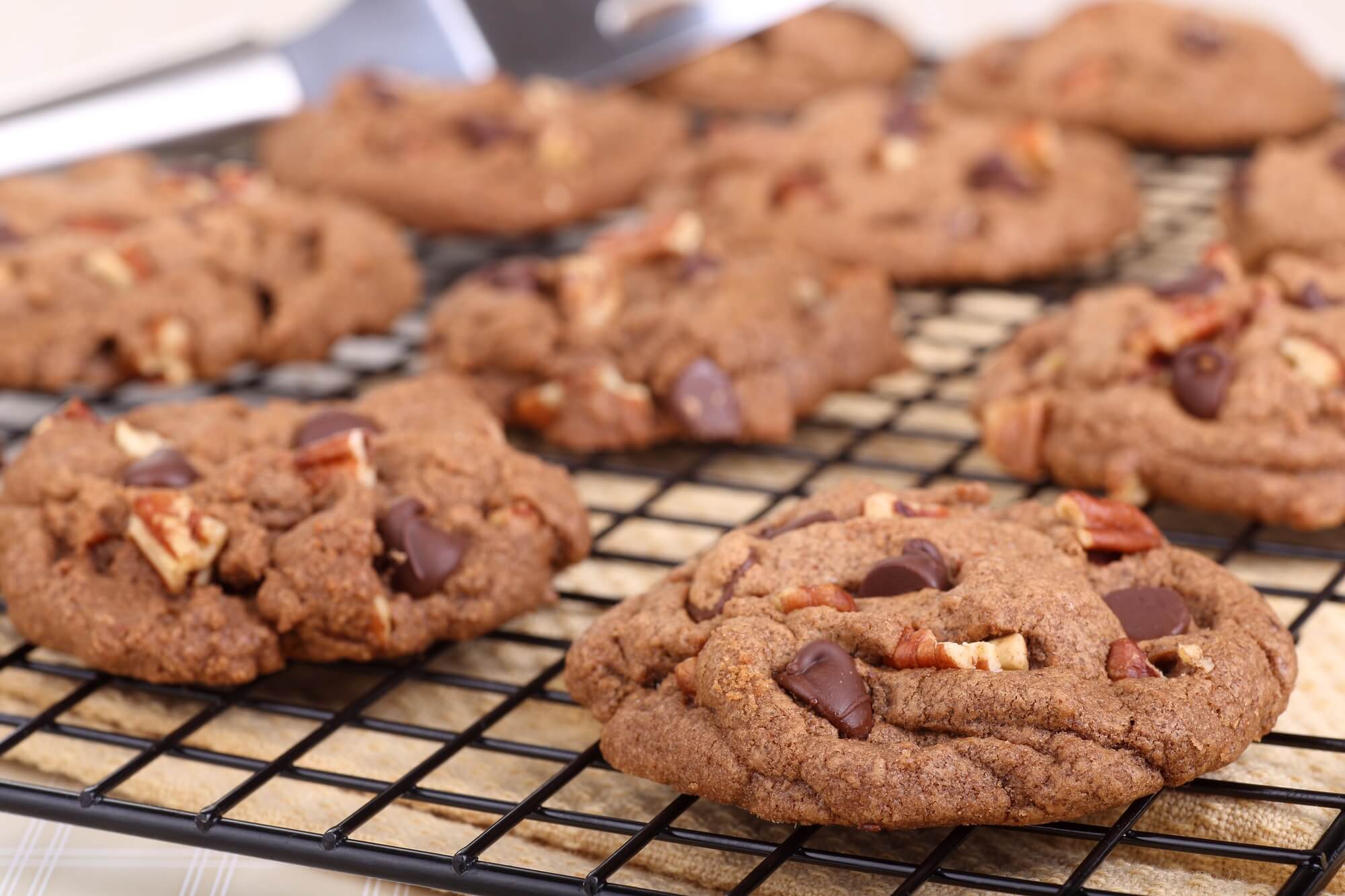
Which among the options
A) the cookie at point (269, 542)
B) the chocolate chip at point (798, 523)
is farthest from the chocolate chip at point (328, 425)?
the chocolate chip at point (798, 523)

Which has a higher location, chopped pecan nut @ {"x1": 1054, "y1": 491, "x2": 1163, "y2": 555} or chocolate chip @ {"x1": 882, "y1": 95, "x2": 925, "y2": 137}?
chocolate chip @ {"x1": 882, "y1": 95, "x2": 925, "y2": 137}

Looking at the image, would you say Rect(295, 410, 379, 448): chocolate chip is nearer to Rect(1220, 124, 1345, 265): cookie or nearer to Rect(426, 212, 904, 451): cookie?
Rect(426, 212, 904, 451): cookie

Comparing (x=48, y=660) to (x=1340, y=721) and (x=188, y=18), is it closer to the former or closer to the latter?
(x=1340, y=721)

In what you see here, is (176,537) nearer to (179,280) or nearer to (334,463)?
(334,463)

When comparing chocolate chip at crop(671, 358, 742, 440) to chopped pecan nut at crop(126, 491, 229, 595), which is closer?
chopped pecan nut at crop(126, 491, 229, 595)

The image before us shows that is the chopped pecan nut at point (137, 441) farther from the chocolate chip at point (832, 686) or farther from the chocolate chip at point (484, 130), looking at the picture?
the chocolate chip at point (484, 130)

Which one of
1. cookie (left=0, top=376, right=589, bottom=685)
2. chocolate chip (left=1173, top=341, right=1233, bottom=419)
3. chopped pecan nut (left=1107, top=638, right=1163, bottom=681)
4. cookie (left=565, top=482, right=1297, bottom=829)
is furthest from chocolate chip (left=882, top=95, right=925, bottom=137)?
chopped pecan nut (left=1107, top=638, right=1163, bottom=681)
